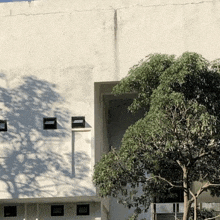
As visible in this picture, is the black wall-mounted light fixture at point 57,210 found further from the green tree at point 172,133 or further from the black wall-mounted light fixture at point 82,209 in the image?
the green tree at point 172,133

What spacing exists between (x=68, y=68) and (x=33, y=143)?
2.58 metres

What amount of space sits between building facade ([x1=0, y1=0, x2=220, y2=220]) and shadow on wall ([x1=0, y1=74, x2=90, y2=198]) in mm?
31

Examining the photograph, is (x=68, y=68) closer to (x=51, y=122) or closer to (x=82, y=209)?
(x=51, y=122)

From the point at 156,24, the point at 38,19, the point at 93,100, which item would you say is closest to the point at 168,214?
the point at 93,100

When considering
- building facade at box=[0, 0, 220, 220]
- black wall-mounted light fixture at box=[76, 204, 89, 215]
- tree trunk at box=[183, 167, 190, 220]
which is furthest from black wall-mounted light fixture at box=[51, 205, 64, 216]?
tree trunk at box=[183, 167, 190, 220]

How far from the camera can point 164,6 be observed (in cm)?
2019

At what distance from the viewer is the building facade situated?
19781 mm

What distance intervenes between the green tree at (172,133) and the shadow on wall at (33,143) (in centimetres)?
360

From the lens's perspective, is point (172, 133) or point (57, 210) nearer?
point (172, 133)

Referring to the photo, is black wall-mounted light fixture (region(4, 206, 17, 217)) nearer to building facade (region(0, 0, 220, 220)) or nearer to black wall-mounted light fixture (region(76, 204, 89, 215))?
building facade (region(0, 0, 220, 220))

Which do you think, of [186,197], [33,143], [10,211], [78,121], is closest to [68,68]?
[78,121]

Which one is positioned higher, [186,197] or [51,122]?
[51,122]

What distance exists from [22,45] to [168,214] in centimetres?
725

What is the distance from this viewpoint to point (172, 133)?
603 inches
